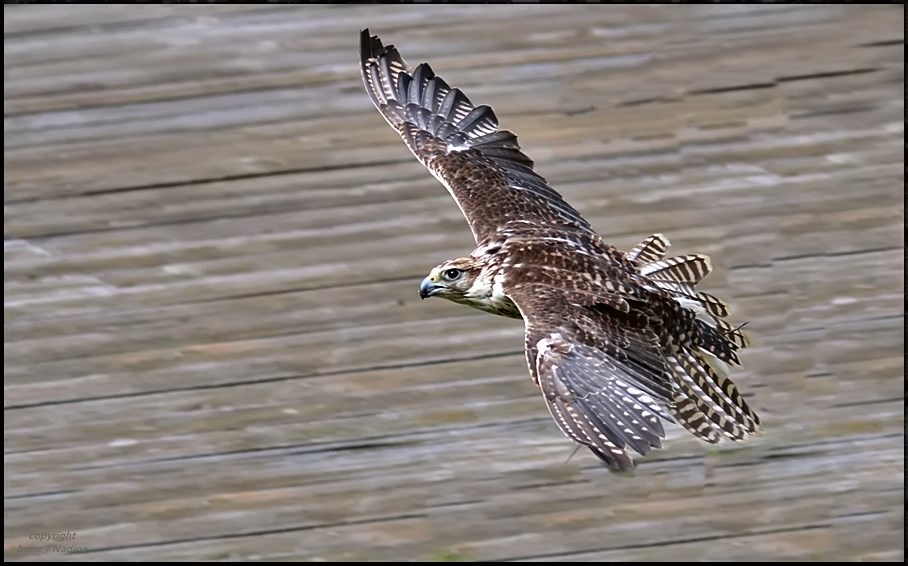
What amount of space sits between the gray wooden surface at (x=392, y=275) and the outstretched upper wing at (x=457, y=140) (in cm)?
42

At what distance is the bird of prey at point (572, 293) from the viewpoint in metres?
4.08

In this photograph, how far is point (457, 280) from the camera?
488cm

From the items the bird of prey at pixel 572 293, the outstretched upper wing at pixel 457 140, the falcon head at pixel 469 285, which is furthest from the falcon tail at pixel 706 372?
the outstretched upper wing at pixel 457 140

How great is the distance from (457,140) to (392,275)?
0.59 m

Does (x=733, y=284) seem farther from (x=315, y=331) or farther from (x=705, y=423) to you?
(x=315, y=331)

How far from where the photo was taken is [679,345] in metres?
4.68

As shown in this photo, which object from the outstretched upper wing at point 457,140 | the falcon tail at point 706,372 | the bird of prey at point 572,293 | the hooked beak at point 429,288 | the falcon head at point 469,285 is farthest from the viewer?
the outstretched upper wing at point 457,140

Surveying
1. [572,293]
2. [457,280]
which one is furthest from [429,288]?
[572,293]

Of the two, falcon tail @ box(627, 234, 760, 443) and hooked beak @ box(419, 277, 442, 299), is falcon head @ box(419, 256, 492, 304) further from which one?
falcon tail @ box(627, 234, 760, 443)

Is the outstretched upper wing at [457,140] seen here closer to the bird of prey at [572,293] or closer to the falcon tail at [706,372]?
the bird of prey at [572,293]

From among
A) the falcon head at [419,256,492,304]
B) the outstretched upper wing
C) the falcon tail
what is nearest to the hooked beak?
the falcon head at [419,256,492,304]

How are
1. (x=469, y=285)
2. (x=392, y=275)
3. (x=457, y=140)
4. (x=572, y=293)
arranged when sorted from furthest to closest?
(x=392, y=275), (x=457, y=140), (x=469, y=285), (x=572, y=293)

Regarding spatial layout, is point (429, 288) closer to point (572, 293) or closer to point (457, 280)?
point (457, 280)

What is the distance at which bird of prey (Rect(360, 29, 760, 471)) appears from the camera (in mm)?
4078
